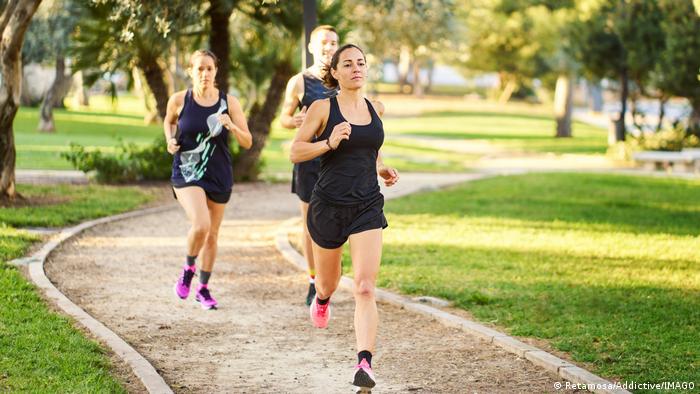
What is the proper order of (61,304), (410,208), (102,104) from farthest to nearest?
(102,104) < (410,208) < (61,304)

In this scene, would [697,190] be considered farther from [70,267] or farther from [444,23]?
[444,23]

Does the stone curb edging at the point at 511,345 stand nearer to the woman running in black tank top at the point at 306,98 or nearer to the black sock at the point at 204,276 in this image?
the woman running in black tank top at the point at 306,98

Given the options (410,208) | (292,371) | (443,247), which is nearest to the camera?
(292,371)

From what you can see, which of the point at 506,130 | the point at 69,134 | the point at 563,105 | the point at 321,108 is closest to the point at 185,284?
the point at 321,108

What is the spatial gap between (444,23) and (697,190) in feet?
78.9

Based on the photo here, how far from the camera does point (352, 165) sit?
257 inches

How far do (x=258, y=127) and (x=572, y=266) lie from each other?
1062 centimetres

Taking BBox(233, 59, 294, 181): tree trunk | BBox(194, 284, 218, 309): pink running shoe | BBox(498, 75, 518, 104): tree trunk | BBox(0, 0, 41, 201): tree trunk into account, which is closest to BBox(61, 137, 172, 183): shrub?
BBox(233, 59, 294, 181): tree trunk

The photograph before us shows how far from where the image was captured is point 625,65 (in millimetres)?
31438

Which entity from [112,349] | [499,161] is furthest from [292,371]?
[499,161]

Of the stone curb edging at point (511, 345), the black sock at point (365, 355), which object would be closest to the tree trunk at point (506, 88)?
the stone curb edging at point (511, 345)

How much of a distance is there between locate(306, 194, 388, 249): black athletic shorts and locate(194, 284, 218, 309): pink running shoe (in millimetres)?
2716

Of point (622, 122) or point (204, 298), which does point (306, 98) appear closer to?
point (204, 298)

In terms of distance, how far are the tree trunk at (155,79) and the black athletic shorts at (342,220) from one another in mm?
12956
